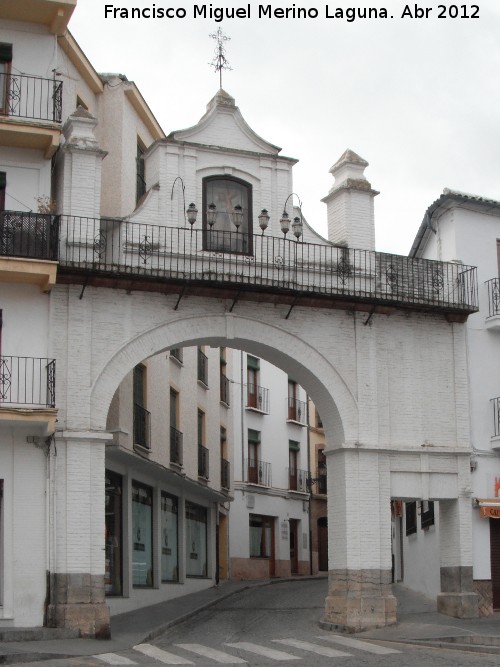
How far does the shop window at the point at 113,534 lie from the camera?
26.0 metres

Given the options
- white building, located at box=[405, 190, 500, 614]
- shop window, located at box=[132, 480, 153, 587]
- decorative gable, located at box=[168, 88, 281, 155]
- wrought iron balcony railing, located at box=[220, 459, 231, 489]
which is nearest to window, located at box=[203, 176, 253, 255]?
decorative gable, located at box=[168, 88, 281, 155]

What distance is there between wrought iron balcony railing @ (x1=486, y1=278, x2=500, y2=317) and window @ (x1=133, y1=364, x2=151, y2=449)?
846 centimetres

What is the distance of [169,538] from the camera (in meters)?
31.0

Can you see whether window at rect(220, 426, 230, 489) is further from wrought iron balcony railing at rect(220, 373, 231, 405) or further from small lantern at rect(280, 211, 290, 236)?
small lantern at rect(280, 211, 290, 236)

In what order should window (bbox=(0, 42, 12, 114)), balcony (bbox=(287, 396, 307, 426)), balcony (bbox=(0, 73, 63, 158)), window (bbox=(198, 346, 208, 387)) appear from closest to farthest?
1. balcony (bbox=(0, 73, 63, 158))
2. window (bbox=(0, 42, 12, 114))
3. window (bbox=(198, 346, 208, 387))
4. balcony (bbox=(287, 396, 307, 426))

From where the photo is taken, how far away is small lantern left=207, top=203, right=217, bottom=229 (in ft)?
74.6

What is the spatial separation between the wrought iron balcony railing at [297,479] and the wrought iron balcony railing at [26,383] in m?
24.8

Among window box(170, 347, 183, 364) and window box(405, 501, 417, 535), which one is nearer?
window box(405, 501, 417, 535)

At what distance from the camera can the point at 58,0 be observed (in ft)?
72.0

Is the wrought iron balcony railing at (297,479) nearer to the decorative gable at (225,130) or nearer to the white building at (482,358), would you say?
the white building at (482,358)

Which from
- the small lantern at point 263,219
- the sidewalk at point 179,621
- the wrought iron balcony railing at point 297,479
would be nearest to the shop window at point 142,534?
the sidewalk at point 179,621

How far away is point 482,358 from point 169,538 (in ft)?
34.9

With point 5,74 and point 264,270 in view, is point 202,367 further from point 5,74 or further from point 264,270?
point 5,74

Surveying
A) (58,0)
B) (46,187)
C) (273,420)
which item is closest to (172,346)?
(46,187)
